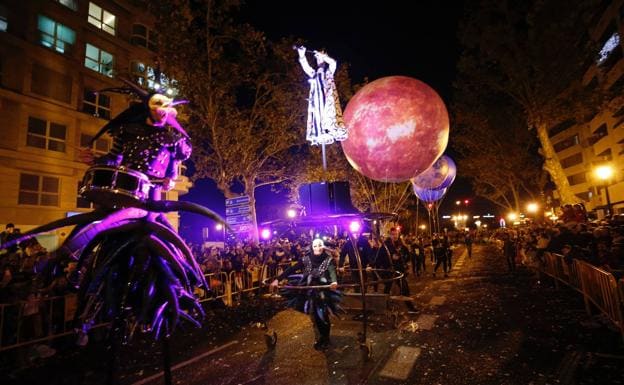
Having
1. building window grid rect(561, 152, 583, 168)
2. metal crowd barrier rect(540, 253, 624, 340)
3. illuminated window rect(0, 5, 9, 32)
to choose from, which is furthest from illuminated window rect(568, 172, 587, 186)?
illuminated window rect(0, 5, 9, 32)

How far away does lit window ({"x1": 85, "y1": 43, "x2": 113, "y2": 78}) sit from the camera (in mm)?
24547

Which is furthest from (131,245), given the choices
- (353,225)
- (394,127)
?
(353,225)

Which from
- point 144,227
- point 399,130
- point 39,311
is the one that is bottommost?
point 39,311

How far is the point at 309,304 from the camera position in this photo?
272 inches

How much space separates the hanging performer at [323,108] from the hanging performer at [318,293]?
2406 mm

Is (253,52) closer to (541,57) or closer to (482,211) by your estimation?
(541,57)

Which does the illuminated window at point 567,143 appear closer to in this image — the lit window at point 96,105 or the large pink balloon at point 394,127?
the large pink balloon at point 394,127

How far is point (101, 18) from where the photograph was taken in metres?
25.8

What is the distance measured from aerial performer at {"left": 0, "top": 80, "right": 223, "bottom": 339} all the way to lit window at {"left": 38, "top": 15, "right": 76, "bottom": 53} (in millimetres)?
25191

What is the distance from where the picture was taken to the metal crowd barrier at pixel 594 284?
6.44 metres

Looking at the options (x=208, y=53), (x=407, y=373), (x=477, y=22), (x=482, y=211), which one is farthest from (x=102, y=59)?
(x=482, y=211)

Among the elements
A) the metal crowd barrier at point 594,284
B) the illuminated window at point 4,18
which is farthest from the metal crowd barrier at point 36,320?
the illuminated window at point 4,18

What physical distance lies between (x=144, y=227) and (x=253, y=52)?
1658cm

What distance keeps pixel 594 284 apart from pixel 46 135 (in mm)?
27153
